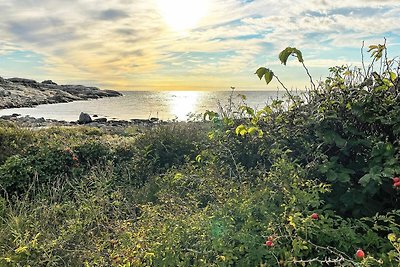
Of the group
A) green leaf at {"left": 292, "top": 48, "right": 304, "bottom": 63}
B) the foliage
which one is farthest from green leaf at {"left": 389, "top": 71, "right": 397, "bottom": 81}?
green leaf at {"left": 292, "top": 48, "right": 304, "bottom": 63}

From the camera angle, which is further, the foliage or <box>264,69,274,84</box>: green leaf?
<box>264,69,274,84</box>: green leaf

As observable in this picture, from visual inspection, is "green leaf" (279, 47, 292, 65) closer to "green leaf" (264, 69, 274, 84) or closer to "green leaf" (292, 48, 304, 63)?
"green leaf" (292, 48, 304, 63)

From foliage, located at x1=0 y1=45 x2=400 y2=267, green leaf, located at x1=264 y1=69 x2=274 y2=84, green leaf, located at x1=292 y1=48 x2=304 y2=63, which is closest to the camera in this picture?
foliage, located at x1=0 y1=45 x2=400 y2=267

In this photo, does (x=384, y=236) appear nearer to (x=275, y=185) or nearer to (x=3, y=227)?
(x=275, y=185)

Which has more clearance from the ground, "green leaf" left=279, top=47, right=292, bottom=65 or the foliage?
"green leaf" left=279, top=47, right=292, bottom=65

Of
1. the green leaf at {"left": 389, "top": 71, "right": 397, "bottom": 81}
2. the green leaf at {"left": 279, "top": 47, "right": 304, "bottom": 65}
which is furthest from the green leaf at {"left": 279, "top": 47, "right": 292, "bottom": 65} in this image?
the green leaf at {"left": 389, "top": 71, "right": 397, "bottom": 81}

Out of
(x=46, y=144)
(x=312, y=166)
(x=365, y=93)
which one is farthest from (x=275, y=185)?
(x=46, y=144)

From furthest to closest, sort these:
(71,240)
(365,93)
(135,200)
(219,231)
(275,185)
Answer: (135,200) < (71,240) < (365,93) < (275,185) < (219,231)

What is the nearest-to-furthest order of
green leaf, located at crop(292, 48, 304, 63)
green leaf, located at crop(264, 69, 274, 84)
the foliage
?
the foliage → green leaf, located at crop(292, 48, 304, 63) → green leaf, located at crop(264, 69, 274, 84)

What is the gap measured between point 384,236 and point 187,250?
63.0 inches

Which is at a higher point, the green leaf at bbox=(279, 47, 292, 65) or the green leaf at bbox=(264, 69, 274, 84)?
the green leaf at bbox=(279, 47, 292, 65)

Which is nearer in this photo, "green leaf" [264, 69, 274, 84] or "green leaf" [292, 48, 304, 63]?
"green leaf" [292, 48, 304, 63]

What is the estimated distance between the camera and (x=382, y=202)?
3.21 metres

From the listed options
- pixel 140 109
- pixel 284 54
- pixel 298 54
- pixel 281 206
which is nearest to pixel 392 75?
pixel 298 54
